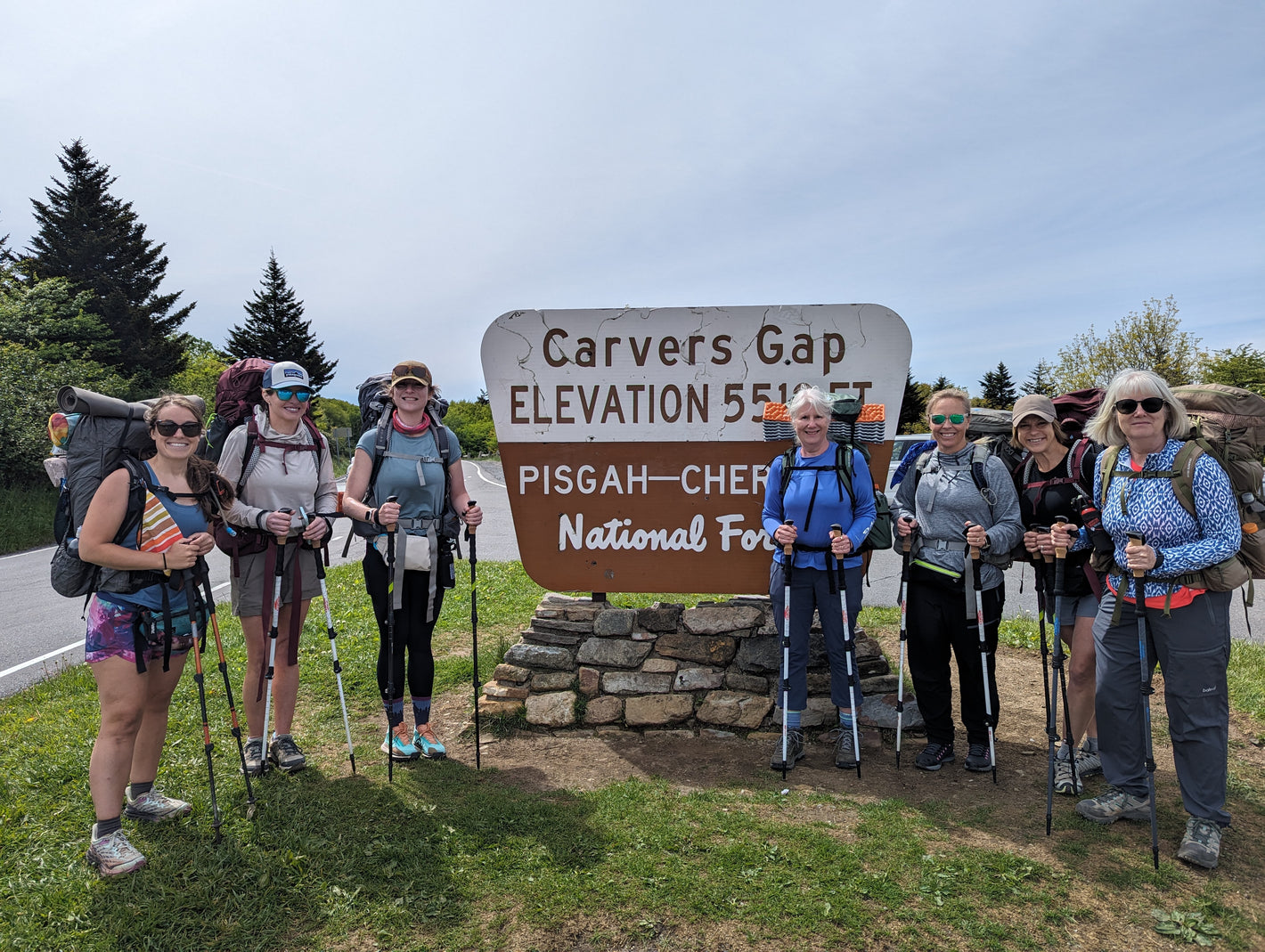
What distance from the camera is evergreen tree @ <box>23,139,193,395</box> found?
3556 cm

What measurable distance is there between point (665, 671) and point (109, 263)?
140 ft

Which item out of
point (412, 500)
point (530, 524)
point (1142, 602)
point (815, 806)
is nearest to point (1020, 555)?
point (1142, 602)

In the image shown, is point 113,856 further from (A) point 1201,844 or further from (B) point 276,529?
(A) point 1201,844

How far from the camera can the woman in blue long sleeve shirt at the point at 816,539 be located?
14.1 ft

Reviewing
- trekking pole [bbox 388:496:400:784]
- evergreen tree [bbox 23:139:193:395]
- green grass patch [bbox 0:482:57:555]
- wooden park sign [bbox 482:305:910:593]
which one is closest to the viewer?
trekking pole [bbox 388:496:400:784]

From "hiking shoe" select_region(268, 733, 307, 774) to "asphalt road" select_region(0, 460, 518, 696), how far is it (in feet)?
4.66

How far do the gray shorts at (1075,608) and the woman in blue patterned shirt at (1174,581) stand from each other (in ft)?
1.55

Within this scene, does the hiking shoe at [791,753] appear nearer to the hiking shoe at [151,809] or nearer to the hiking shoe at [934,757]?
the hiking shoe at [934,757]

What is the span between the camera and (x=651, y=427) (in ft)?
17.0

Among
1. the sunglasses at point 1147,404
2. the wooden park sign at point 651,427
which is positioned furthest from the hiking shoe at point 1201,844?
the wooden park sign at point 651,427

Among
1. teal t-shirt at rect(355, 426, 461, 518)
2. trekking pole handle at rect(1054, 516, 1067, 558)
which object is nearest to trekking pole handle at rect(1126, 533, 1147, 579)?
trekking pole handle at rect(1054, 516, 1067, 558)

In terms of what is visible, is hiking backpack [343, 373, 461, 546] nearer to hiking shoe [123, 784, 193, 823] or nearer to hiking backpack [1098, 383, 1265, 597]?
hiking shoe [123, 784, 193, 823]

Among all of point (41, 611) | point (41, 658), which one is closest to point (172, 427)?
point (41, 658)

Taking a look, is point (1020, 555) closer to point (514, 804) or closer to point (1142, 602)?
point (1142, 602)
